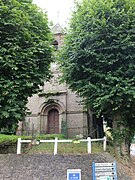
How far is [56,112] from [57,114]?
0.81ft

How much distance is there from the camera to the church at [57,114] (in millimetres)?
17734

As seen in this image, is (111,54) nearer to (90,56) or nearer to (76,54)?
(90,56)

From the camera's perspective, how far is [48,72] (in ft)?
37.6

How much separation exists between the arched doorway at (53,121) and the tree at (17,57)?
8.73 meters

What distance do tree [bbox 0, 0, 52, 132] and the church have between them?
7906 millimetres

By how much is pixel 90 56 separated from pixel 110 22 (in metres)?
1.98

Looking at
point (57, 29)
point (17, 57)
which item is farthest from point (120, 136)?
point (57, 29)

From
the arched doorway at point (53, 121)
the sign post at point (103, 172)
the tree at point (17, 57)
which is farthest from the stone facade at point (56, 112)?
the sign post at point (103, 172)

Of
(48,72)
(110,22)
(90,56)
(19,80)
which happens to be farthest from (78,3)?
(19,80)

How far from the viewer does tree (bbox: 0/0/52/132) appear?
8914 mm

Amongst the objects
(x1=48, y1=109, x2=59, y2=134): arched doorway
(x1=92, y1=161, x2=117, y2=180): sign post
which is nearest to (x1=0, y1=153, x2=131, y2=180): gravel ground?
(x1=92, y1=161, x2=117, y2=180): sign post

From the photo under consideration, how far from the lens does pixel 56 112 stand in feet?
62.3

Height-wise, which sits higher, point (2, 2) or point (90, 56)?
point (2, 2)

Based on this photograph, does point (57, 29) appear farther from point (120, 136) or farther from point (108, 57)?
point (120, 136)
